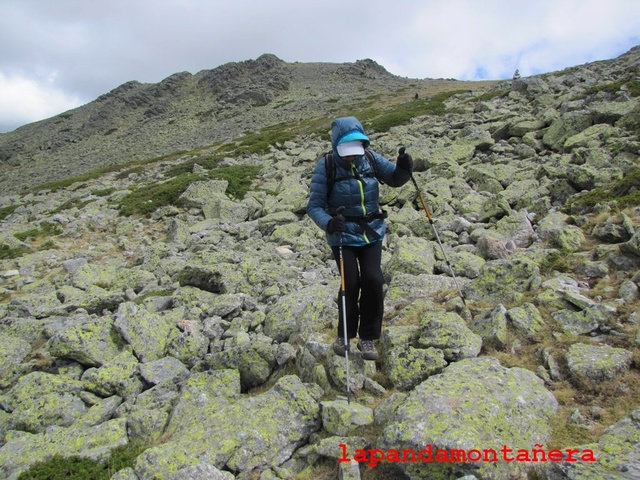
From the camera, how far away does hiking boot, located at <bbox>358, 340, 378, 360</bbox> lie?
5.79m

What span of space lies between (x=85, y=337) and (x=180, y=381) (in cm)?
230

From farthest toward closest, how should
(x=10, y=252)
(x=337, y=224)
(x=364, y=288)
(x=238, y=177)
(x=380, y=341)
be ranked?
(x=238, y=177)
(x=10, y=252)
(x=380, y=341)
(x=364, y=288)
(x=337, y=224)

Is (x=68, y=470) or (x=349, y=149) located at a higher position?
(x=349, y=149)

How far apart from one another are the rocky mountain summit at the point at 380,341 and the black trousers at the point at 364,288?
39cm

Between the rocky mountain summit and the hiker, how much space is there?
0.76m

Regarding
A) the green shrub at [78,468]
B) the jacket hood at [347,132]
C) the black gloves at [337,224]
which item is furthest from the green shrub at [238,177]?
the green shrub at [78,468]

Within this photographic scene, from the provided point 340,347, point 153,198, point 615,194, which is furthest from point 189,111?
point 340,347

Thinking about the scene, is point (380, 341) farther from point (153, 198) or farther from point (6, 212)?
point (6, 212)

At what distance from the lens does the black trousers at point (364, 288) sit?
19.0 feet

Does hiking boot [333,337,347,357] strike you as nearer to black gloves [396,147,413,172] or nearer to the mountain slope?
black gloves [396,147,413,172]

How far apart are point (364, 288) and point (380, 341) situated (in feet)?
3.46

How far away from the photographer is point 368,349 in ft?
19.3

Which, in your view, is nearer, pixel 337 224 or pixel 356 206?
pixel 337 224

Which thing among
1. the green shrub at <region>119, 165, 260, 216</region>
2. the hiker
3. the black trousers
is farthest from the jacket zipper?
the green shrub at <region>119, 165, 260, 216</region>
